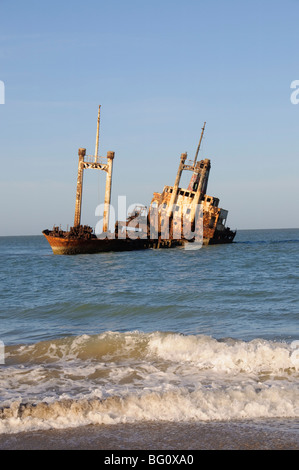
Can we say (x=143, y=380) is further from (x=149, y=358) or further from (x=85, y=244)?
(x=85, y=244)

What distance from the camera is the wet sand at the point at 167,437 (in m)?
4.70

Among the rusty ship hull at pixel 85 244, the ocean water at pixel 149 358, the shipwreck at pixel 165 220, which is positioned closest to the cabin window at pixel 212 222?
the shipwreck at pixel 165 220

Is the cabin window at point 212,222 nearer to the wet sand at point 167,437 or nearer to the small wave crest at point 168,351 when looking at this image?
the small wave crest at point 168,351

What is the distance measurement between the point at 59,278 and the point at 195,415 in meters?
20.7

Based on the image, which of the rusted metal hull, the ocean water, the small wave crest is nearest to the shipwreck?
the rusted metal hull

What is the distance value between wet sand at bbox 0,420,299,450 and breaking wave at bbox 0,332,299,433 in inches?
8.0

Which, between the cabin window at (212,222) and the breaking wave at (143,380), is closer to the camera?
the breaking wave at (143,380)

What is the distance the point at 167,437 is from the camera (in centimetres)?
493

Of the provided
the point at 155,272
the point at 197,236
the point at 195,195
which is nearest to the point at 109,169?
the point at 195,195

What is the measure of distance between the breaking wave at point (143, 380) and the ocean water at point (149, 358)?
0.05 feet

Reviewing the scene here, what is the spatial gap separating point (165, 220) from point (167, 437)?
44.3 m

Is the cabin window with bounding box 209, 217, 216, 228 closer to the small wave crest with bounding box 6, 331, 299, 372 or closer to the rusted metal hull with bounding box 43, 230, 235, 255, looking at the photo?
the rusted metal hull with bounding box 43, 230, 235, 255

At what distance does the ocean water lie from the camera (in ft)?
18.4
